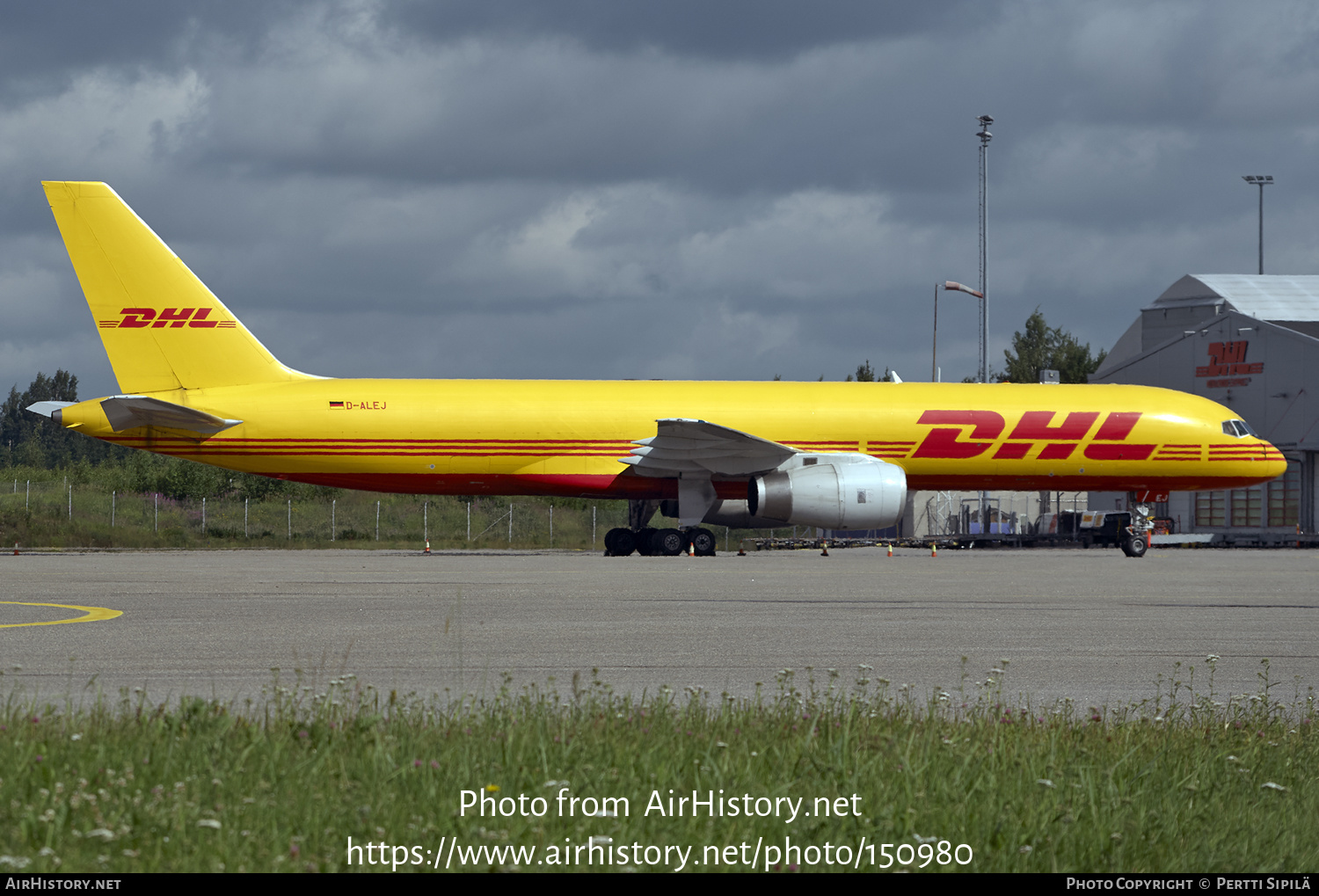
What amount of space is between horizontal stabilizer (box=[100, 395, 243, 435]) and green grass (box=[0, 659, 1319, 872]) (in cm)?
2386

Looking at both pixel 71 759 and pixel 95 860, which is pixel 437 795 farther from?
pixel 71 759

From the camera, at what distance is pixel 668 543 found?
32.8 m

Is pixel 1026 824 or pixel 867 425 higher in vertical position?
pixel 867 425

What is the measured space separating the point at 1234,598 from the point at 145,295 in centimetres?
2482

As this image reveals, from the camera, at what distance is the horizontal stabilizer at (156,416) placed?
98.2 ft

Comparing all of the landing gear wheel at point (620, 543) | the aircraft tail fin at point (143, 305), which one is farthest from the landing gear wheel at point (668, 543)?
the aircraft tail fin at point (143, 305)

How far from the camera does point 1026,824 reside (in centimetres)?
526

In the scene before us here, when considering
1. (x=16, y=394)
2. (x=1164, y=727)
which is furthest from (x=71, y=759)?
(x=16, y=394)

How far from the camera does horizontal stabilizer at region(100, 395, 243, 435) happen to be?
1178 inches

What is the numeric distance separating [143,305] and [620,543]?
13.0 metres

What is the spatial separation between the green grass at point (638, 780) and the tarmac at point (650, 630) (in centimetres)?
115

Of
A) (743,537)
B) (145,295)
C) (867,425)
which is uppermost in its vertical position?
(145,295)

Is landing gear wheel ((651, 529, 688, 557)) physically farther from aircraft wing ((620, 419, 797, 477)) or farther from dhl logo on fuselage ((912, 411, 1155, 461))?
dhl logo on fuselage ((912, 411, 1155, 461))

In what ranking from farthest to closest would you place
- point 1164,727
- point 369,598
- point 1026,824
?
point 369,598 < point 1164,727 < point 1026,824
